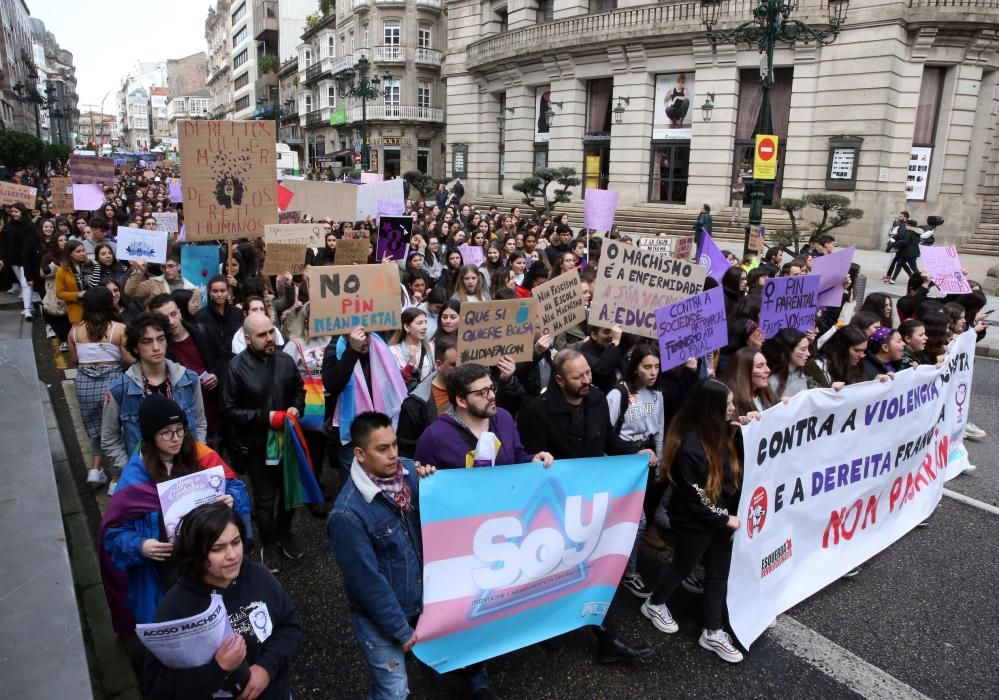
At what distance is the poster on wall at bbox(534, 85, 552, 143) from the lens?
3309 centimetres

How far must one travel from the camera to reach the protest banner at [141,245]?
809 centimetres

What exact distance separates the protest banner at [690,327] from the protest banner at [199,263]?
5.65 meters

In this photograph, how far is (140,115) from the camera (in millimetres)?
175500

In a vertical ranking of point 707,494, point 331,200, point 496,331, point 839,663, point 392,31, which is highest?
point 392,31

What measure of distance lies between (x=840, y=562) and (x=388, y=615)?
3225 millimetres

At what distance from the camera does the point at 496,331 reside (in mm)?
4723

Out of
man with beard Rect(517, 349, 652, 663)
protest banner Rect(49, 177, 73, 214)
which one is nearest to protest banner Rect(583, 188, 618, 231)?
man with beard Rect(517, 349, 652, 663)

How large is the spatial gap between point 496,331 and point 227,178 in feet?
14.3

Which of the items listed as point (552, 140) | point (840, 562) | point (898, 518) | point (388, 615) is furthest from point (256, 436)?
point (552, 140)

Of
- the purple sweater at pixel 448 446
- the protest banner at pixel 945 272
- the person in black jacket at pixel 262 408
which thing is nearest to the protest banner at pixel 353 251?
the person in black jacket at pixel 262 408

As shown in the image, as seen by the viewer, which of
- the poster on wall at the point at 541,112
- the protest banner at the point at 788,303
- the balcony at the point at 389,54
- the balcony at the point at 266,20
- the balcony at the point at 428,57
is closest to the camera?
the protest banner at the point at 788,303

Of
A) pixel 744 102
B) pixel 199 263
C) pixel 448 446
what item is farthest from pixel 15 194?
pixel 744 102

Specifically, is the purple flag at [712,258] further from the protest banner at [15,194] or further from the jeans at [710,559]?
the protest banner at [15,194]

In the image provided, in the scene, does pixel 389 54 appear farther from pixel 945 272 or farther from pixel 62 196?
pixel 945 272
